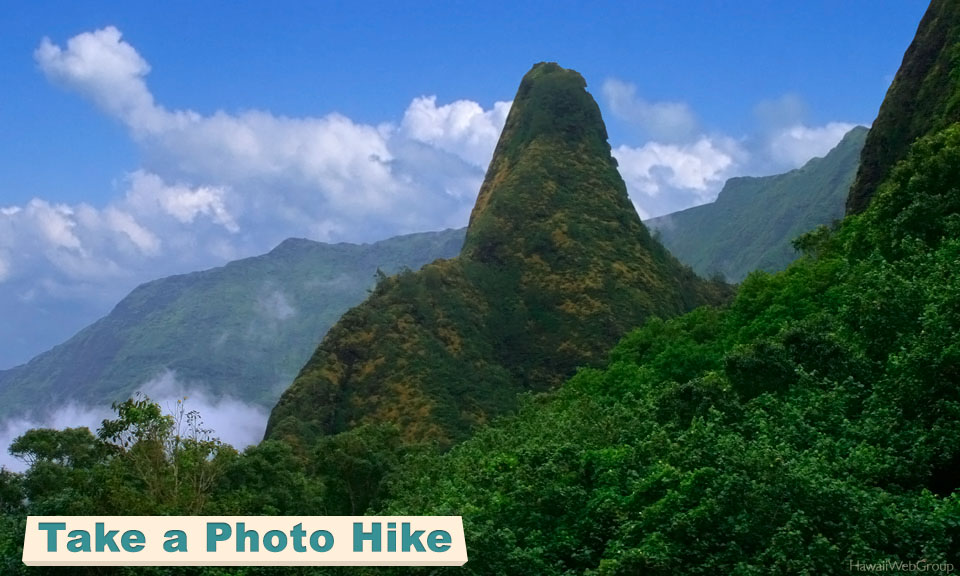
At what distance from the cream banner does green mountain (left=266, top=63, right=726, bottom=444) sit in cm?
7500

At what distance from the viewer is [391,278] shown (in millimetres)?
125938

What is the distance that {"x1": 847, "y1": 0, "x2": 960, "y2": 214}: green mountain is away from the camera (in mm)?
84562

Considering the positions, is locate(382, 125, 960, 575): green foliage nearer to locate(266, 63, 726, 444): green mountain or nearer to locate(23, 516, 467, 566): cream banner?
locate(23, 516, 467, 566): cream banner

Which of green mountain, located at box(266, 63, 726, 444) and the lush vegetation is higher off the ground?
green mountain, located at box(266, 63, 726, 444)

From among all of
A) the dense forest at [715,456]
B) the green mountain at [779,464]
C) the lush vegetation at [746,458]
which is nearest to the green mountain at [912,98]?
the dense forest at [715,456]

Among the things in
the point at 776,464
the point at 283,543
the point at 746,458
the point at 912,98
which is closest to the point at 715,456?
the point at 746,458

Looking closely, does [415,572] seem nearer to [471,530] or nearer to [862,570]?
[471,530]

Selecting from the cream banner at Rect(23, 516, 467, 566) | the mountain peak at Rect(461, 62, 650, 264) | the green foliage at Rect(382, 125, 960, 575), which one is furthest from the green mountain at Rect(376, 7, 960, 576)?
the mountain peak at Rect(461, 62, 650, 264)

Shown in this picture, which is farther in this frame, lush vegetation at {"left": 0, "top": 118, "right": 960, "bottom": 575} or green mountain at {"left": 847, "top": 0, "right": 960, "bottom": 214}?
green mountain at {"left": 847, "top": 0, "right": 960, "bottom": 214}

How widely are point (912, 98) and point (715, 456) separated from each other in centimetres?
7752

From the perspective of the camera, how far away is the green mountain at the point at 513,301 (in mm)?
109750

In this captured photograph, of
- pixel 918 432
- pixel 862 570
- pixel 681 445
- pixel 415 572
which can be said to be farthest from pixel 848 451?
pixel 415 572

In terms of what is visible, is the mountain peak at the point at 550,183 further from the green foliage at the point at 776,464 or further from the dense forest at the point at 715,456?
the green foliage at the point at 776,464

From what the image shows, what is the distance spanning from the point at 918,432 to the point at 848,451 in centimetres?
185
